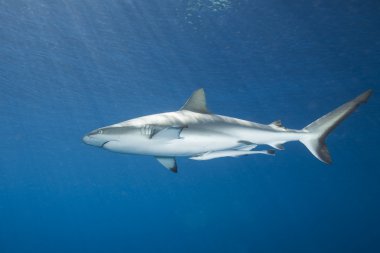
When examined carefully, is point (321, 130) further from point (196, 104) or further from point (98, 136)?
point (98, 136)

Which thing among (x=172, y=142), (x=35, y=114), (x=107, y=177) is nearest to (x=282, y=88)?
(x=172, y=142)

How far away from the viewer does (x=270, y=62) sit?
623 inches

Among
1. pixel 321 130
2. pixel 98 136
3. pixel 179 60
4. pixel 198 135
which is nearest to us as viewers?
pixel 98 136

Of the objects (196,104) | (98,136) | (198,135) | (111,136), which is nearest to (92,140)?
(98,136)

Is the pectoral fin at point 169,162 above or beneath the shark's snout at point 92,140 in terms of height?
beneath

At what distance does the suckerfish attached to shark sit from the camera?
429cm

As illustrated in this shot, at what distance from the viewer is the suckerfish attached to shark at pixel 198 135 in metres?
4.29

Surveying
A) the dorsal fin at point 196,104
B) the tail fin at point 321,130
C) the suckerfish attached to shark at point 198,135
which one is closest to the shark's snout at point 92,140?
the suckerfish attached to shark at point 198,135

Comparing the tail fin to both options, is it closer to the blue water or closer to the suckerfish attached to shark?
the suckerfish attached to shark

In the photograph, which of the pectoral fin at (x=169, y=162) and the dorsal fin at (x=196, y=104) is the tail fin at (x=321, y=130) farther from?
the pectoral fin at (x=169, y=162)

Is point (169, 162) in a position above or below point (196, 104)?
below

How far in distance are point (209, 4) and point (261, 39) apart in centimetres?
356

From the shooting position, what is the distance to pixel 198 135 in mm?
4766

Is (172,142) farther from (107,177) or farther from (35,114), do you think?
(107,177)
